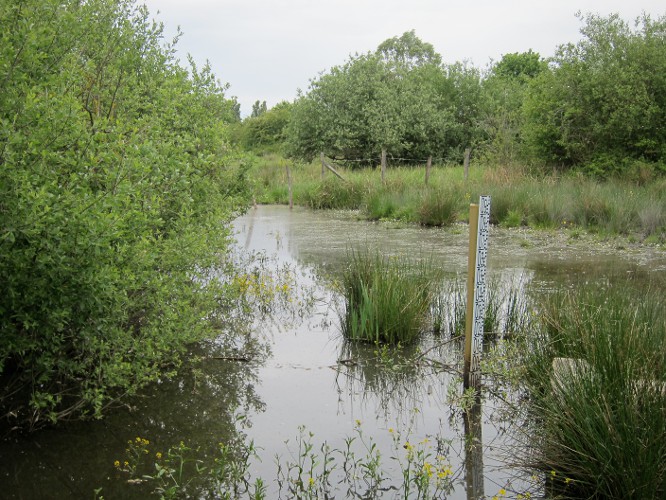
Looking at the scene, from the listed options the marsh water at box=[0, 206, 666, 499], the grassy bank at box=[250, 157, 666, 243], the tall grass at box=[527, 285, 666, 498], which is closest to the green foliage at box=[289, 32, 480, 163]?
the grassy bank at box=[250, 157, 666, 243]

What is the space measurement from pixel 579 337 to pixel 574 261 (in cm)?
667

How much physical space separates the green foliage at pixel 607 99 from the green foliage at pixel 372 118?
10562mm

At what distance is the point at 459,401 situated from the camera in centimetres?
497

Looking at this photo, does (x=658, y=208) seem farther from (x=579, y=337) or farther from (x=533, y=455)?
(x=533, y=455)

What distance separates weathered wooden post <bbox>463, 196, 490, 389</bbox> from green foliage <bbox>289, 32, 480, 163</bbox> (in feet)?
84.3

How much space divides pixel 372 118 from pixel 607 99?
13.4m

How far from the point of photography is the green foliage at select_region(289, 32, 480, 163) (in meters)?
31.5

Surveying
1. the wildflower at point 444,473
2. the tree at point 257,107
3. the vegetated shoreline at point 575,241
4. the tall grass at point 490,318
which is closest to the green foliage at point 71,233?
the wildflower at point 444,473

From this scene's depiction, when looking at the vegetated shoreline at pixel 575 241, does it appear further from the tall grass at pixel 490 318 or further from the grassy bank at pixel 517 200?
the tall grass at pixel 490 318

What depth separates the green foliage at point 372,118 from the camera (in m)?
31.5

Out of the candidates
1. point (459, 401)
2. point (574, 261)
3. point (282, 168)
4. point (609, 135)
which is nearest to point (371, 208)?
point (609, 135)

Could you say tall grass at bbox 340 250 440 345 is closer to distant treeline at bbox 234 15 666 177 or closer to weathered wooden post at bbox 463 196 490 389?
weathered wooden post at bbox 463 196 490 389

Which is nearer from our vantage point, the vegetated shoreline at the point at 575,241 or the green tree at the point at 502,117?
the vegetated shoreline at the point at 575,241

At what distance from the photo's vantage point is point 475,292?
5.18 meters
